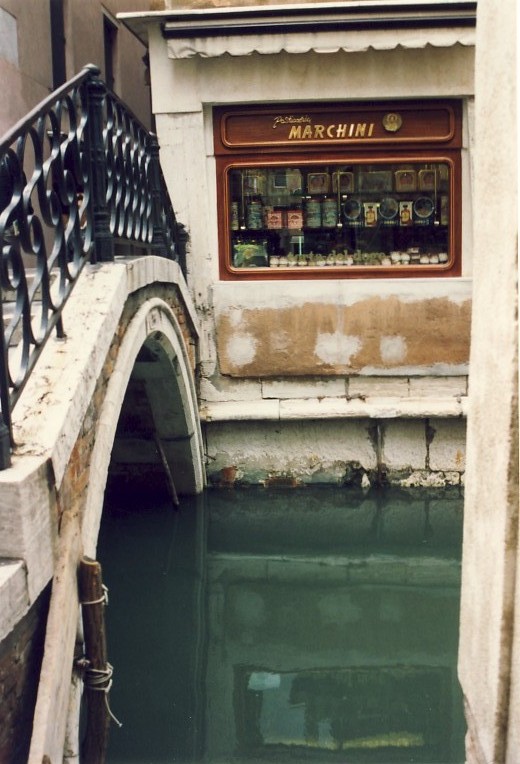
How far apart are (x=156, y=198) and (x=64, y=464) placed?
9.95 feet

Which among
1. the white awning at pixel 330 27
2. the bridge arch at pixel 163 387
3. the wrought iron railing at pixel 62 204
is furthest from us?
the white awning at pixel 330 27

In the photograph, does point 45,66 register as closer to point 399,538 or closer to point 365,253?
point 365,253

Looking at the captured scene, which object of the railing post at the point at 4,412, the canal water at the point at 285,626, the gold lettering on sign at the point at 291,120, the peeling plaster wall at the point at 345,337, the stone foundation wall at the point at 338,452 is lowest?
the canal water at the point at 285,626

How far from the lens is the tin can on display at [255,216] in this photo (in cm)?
709

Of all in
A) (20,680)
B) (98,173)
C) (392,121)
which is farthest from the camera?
(392,121)

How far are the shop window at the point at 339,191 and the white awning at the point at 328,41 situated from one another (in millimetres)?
637

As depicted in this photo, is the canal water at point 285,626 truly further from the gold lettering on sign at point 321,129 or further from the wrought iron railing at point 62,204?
the gold lettering on sign at point 321,129

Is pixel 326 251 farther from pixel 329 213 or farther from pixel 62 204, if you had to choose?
pixel 62 204

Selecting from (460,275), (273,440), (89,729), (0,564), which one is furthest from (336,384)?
(0,564)

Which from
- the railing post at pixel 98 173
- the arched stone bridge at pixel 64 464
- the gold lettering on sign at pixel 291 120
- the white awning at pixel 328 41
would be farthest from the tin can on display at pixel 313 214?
the railing post at pixel 98 173

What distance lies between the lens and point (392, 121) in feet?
22.5

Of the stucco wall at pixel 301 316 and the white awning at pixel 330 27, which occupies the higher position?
the white awning at pixel 330 27

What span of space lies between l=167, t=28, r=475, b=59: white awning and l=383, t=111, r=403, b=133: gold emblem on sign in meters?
0.67

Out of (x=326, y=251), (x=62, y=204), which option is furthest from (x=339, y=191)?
(x=62, y=204)
